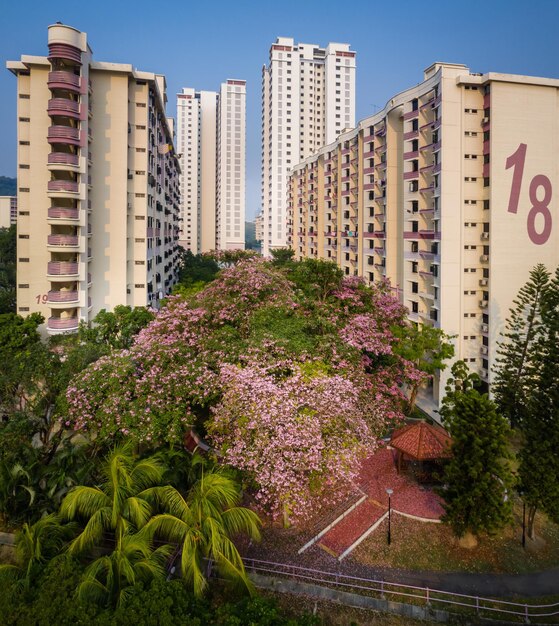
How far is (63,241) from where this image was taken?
A: 27875mm

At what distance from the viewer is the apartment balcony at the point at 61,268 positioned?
27578 millimetres

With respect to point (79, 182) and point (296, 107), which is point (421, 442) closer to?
point (79, 182)

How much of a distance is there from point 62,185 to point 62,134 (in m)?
2.94

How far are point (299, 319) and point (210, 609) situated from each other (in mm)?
10927

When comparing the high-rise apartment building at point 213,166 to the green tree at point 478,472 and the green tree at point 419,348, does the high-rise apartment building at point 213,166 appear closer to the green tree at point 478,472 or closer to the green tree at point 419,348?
the green tree at point 419,348

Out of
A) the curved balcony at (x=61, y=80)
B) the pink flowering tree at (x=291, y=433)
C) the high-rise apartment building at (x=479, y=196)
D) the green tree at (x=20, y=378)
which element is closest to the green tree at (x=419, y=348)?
the high-rise apartment building at (x=479, y=196)

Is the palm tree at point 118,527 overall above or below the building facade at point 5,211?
below

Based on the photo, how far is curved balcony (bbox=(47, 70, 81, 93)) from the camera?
2692 cm

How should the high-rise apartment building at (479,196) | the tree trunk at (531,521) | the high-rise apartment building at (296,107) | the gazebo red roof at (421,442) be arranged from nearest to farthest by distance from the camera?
the tree trunk at (531,521)
the gazebo red roof at (421,442)
the high-rise apartment building at (479,196)
the high-rise apartment building at (296,107)

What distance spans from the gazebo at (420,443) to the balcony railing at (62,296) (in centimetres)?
2071

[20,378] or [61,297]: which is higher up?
[61,297]

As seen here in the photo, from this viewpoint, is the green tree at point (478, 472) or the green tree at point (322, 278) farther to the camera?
the green tree at point (322, 278)

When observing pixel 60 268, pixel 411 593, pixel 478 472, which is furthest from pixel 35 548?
pixel 60 268

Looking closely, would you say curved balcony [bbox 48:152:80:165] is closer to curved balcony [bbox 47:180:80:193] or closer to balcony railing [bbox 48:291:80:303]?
curved balcony [bbox 47:180:80:193]
